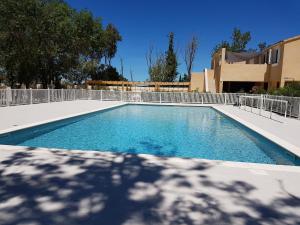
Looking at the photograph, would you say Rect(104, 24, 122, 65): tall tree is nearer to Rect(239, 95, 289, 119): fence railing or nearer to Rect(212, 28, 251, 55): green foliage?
Rect(212, 28, 251, 55): green foliage

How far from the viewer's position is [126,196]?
9.88 ft

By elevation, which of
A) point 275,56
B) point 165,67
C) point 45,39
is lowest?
point 275,56

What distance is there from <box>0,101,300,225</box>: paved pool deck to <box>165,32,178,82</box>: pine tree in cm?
3621

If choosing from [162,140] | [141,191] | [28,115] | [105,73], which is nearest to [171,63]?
[105,73]

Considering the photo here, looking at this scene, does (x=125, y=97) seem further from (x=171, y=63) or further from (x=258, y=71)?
(x=171, y=63)

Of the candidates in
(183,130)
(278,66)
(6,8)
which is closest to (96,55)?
(6,8)

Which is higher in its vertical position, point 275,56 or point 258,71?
point 275,56

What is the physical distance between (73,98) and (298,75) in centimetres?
1899

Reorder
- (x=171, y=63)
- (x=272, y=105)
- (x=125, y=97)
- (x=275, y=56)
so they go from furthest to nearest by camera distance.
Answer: (x=171, y=63)
(x=125, y=97)
(x=275, y=56)
(x=272, y=105)

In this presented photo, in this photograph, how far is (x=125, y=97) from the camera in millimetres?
24000

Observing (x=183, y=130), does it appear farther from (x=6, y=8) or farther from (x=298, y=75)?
(x=6, y=8)

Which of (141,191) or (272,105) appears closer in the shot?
(141,191)

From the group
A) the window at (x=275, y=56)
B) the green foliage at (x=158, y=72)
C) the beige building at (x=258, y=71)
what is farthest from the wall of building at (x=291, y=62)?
the green foliage at (x=158, y=72)

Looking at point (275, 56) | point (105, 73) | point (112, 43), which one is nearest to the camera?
point (275, 56)
